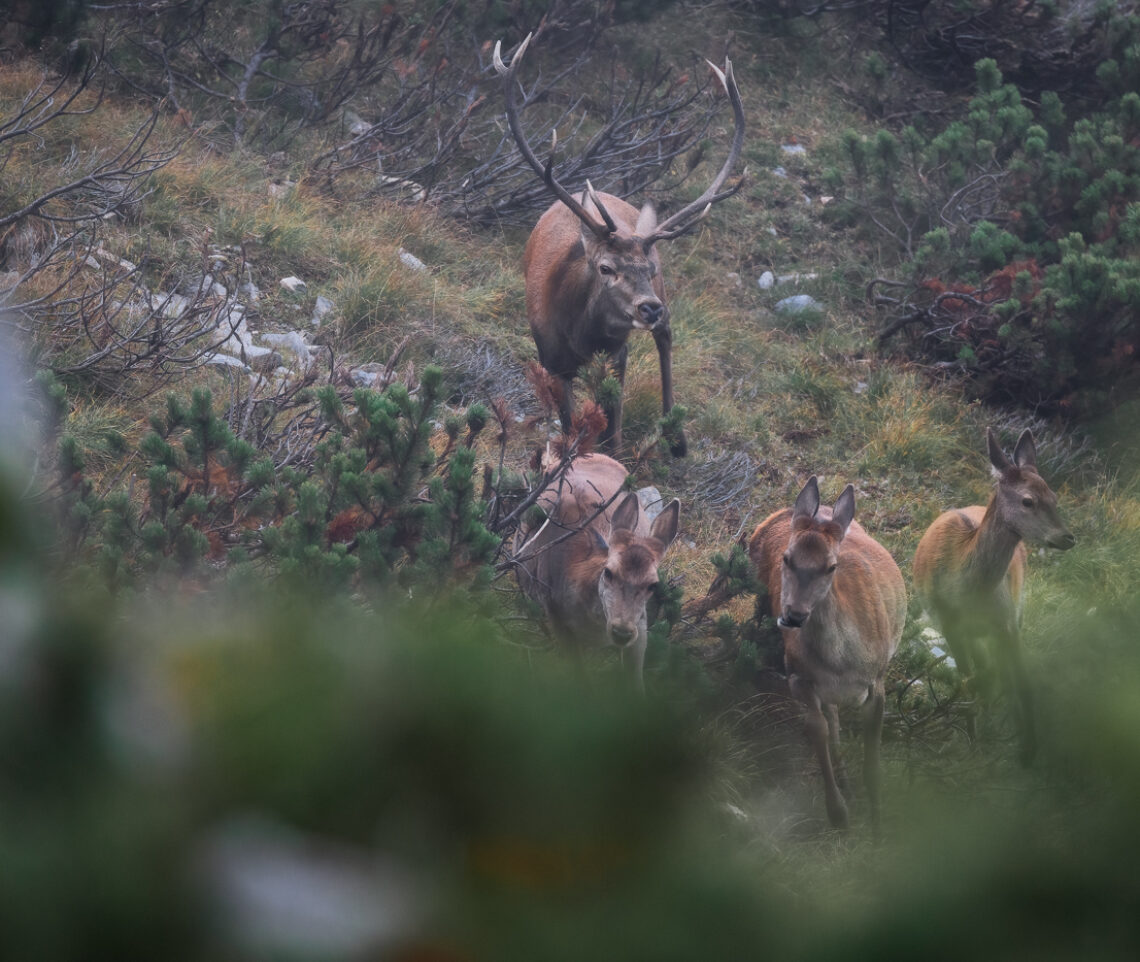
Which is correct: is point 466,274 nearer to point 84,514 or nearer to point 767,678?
point 767,678

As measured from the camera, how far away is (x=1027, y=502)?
5.10 meters

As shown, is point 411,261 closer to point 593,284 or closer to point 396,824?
point 593,284

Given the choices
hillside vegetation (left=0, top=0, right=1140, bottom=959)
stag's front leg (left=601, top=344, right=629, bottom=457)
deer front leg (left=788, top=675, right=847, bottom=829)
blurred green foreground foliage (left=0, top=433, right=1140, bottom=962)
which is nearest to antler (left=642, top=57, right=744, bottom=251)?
stag's front leg (left=601, top=344, right=629, bottom=457)

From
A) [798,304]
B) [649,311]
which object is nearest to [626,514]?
[649,311]

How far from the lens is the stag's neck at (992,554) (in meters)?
5.20

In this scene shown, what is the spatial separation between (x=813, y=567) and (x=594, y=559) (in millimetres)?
1011

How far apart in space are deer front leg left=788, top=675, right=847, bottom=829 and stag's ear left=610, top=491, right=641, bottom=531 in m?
0.93

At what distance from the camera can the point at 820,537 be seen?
4426 mm

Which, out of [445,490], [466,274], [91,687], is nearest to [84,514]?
[445,490]

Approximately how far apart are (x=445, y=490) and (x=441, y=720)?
3394 mm

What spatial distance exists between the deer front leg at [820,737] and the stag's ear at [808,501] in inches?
26.5

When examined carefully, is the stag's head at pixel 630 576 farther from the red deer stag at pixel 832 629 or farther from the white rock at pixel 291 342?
the white rock at pixel 291 342

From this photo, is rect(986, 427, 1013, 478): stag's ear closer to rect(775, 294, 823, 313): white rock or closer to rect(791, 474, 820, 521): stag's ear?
rect(791, 474, 820, 521): stag's ear

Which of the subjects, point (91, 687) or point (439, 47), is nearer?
point (91, 687)
